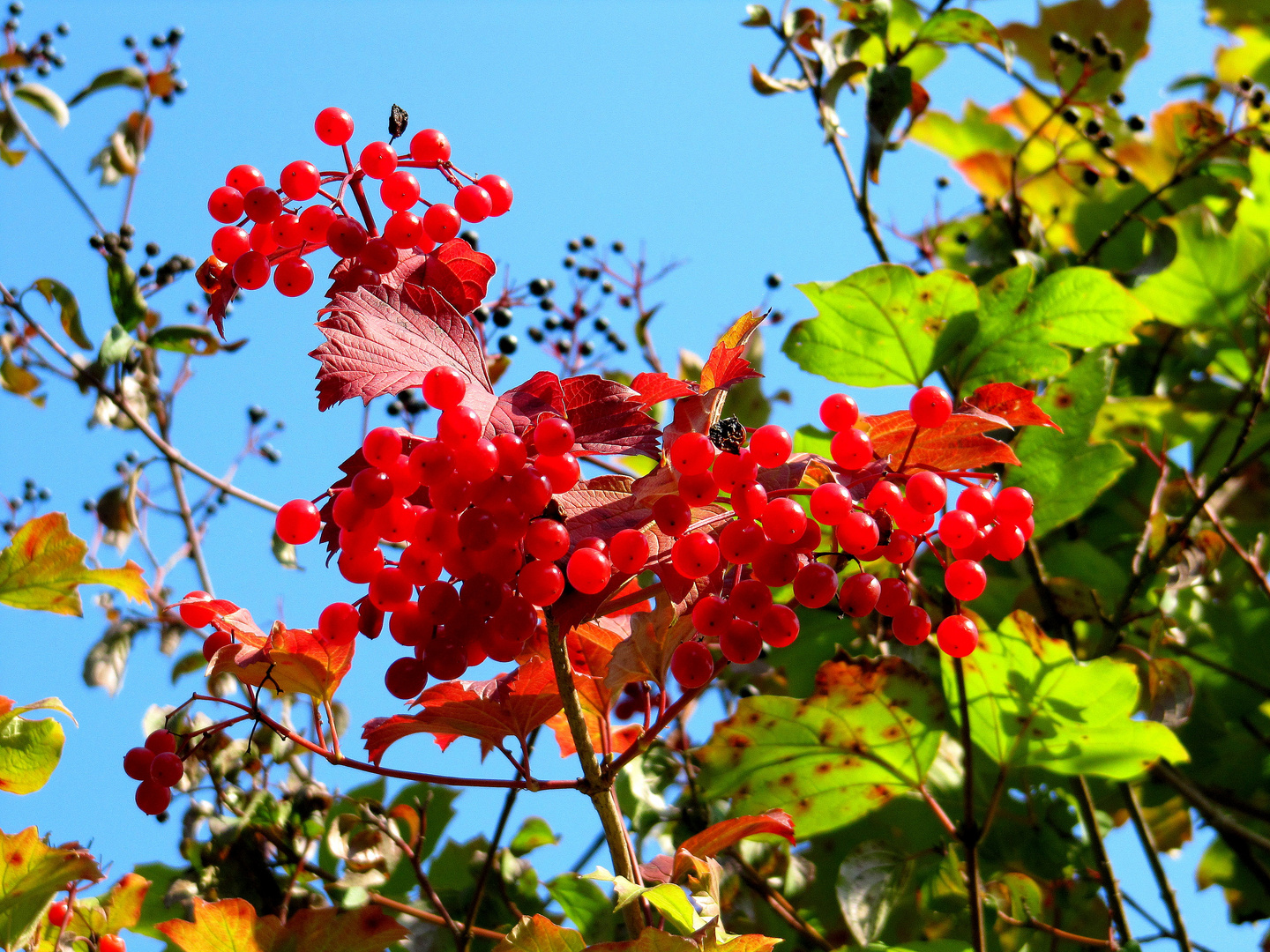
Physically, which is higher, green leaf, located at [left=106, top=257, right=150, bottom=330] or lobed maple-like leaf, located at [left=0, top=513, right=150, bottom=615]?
green leaf, located at [left=106, top=257, right=150, bottom=330]

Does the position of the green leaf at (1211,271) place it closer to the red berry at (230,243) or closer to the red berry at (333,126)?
the red berry at (333,126)

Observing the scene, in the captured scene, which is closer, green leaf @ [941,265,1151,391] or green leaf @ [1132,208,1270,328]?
green leaf @ [941,265,1151,391]

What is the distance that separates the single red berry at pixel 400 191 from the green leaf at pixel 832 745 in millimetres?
918

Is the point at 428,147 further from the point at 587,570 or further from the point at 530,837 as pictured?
the point at 530,837

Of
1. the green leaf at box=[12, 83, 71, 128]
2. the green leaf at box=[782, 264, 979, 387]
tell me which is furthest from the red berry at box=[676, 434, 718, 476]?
the green leaf at box=[12, 83, 71, 128]

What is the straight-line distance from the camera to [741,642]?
0.98 metres

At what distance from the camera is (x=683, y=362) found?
2.49 m

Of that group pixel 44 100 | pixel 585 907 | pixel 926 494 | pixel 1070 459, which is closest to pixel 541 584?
pixel 926 494

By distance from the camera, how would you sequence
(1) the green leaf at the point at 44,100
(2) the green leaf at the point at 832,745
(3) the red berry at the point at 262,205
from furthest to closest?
(1) the green leaf at the point at 44,100 → (2) the green leaf at the point at 832,745 → (3) the red berry at the point at 262,205

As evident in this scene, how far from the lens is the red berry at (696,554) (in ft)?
2.98

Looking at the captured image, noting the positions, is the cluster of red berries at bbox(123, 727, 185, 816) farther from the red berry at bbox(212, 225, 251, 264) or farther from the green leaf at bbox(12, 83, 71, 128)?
the green leaf at bbox(12, 83, 71, 128)

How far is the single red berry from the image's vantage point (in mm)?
1121

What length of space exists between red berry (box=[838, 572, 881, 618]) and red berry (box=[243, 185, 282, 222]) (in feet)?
2.43

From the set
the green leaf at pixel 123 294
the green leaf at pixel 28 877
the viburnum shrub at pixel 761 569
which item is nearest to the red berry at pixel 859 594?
the viburnum shrub at pixel 761 569
